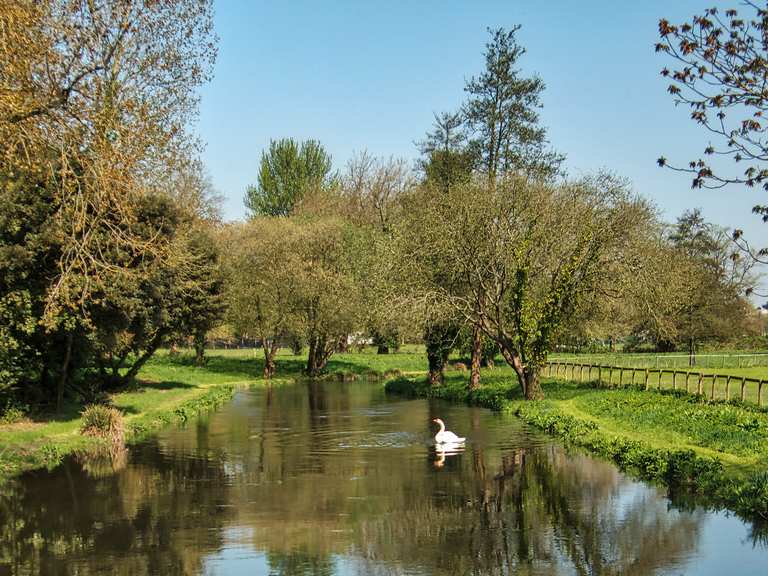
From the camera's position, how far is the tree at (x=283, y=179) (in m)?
108

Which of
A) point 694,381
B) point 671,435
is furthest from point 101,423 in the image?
Answer: point 694,381

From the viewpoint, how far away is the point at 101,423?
99.8 ft

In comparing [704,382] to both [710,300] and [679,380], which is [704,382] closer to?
[679,380]

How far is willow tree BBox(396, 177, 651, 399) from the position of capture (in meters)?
41.8

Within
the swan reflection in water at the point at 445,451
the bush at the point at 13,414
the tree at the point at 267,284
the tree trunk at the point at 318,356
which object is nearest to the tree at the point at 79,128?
the bush at the point at 13,414

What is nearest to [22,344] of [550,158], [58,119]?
[58,119]

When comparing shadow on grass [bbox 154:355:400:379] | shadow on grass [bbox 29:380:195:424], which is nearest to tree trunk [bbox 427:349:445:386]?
shadow on grass [bbox 29:380:195:424]

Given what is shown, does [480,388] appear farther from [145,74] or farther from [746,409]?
[145,74]

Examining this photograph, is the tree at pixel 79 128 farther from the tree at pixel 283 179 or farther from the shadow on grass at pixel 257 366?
the tree at pixel 283 179

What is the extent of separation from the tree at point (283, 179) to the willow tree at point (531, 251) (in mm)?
65693

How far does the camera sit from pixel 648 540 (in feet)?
53.7

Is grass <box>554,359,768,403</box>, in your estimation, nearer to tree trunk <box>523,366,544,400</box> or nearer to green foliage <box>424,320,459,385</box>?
tree trunk <box>523,366,544,400</box>

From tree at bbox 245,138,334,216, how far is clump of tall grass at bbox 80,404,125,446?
77237mm

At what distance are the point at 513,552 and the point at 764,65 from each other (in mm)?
9532
